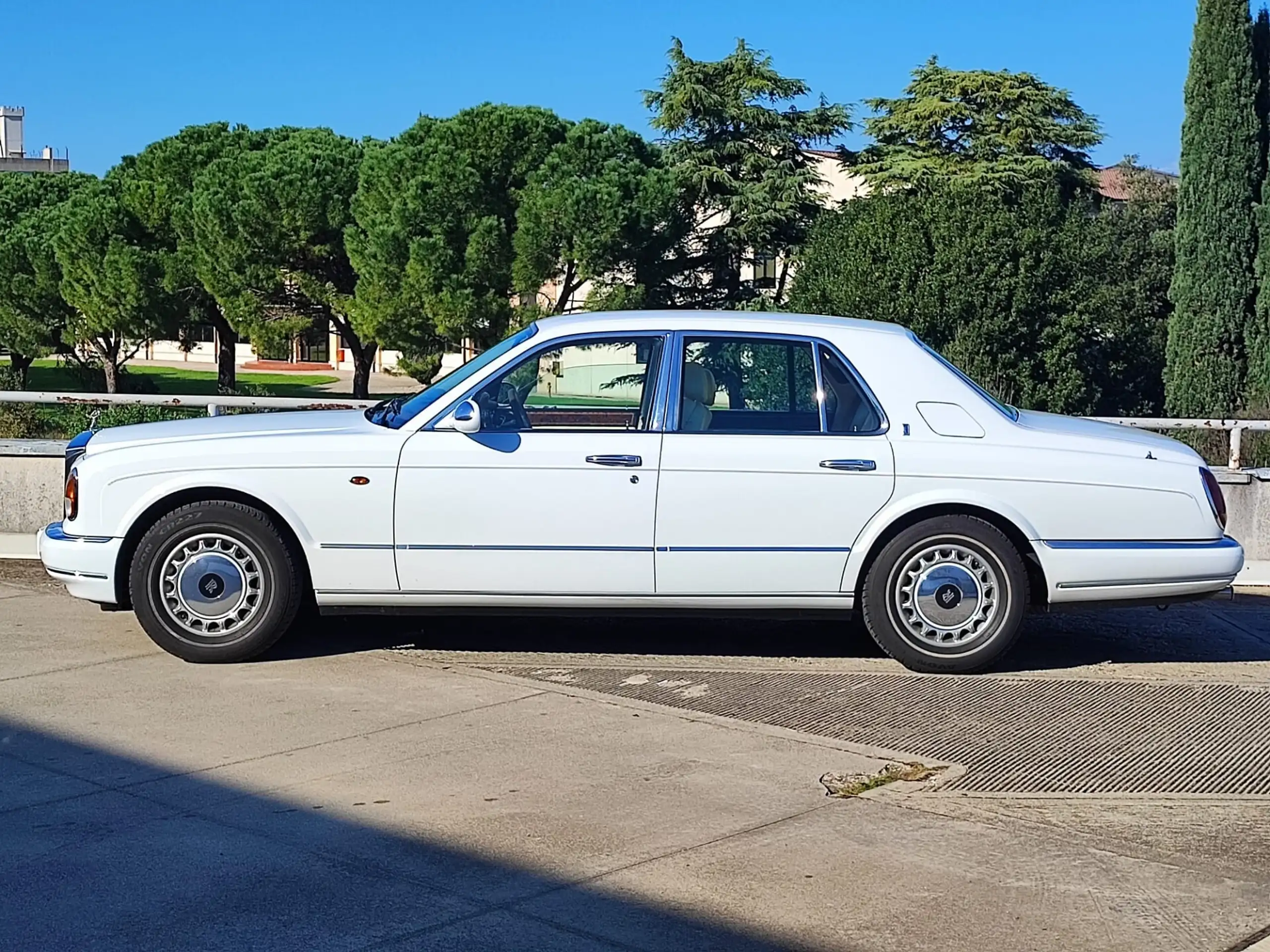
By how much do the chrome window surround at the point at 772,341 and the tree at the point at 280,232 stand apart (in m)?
→ 28.4

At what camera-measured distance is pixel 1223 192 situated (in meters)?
26.0

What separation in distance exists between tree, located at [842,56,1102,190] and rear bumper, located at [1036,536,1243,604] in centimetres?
3498

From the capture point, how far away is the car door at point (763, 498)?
6.91m

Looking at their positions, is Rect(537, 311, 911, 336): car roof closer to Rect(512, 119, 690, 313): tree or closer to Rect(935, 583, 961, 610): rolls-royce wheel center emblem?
Rect(935, 583, 961, 610): rolls-royce wheel center emblem

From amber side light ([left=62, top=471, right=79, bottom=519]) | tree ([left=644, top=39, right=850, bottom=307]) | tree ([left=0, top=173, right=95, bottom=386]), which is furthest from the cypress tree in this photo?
tree ([left=0, top=173, right=95, bottom=386])

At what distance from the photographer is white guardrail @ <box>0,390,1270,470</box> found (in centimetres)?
1050

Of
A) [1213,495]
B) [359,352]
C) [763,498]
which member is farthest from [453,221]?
[1213,495]

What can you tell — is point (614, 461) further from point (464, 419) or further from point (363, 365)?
point (363, 365)

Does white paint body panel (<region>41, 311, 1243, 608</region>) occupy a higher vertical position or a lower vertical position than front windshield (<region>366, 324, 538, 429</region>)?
lower

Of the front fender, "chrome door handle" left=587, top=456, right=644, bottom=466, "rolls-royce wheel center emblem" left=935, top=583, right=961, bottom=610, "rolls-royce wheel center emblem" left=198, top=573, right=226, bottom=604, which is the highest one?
"chrome door handle" left=587, top=456, right=644, bottom=466

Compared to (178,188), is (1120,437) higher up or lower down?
lower down

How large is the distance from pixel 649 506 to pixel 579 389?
741mm

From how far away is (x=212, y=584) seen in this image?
7023mm

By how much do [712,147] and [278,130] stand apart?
1138 centimetres
